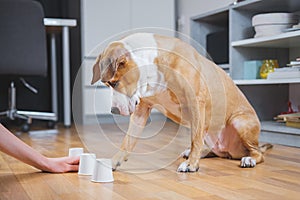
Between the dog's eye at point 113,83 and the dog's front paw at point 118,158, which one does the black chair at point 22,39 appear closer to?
the dog's front paw at point 118,158

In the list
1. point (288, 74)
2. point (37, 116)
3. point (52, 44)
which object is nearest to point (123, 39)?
point (288, 74)

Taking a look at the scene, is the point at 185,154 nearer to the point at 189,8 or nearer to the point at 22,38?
the point at 22,38

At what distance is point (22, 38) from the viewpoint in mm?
3027

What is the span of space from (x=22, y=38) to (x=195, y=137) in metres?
1.91

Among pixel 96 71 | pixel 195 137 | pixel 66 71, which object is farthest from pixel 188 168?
pixel 66 71

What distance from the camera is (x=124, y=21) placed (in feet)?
12.6

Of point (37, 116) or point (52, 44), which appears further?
point (52, 44)

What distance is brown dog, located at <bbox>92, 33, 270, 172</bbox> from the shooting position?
1308 mm

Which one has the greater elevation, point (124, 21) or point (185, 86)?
point (124, 21)

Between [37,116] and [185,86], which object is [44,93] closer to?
[37,116]

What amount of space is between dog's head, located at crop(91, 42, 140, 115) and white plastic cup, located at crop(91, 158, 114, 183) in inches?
6.5

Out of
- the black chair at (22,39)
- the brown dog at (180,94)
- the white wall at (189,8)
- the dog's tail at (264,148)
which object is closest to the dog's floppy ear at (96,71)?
the brown dog at (180,94)

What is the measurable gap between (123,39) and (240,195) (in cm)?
57

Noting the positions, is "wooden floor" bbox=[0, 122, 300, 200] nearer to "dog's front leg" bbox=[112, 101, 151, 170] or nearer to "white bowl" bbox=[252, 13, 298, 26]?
"dog's front leg" bbox=[112, 101, 151, 170]
